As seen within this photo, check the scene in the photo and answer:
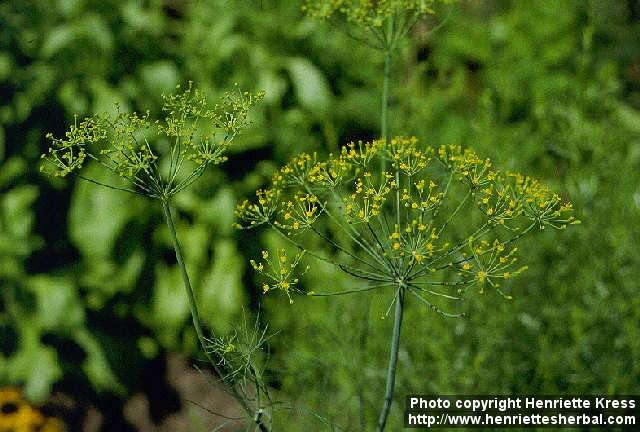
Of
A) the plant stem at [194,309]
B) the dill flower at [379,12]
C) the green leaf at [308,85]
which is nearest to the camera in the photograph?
the plant stem at [194,309]

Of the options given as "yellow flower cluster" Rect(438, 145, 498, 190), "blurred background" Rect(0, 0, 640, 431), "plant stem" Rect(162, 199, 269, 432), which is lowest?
"plant stem" Rect(162, 199, 269, 432)

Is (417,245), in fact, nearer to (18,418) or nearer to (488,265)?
(488,265)

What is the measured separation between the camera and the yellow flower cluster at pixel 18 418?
11.8ft

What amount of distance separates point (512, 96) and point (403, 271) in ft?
13.1

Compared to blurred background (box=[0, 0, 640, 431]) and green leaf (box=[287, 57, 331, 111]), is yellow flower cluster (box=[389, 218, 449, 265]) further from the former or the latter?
green leaf (box=[287, 57, 331, 111])

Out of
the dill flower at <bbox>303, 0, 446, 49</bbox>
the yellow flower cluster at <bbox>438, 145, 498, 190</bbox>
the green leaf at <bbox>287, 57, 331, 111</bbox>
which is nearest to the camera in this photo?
the yellow flower cluster at <bbox>438, 145, 498, 190</bbox>

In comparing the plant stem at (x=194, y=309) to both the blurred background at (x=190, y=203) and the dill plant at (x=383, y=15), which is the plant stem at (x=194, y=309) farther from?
the blurred background at (x=190, y=203)

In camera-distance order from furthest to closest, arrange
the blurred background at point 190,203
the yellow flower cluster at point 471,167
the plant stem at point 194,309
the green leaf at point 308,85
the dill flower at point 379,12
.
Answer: the green leaf at point 308,85 → the blurred background at point 190,203 → the dill flower at point 379,12 → the yellow flower cluster at point 471,167 → the plant stem at point 194,309

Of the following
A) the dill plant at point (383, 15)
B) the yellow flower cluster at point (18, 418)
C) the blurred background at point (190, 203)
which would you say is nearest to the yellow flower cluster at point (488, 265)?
the dill plant at point (383, 15)

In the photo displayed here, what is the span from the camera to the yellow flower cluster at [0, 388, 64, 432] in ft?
11.8

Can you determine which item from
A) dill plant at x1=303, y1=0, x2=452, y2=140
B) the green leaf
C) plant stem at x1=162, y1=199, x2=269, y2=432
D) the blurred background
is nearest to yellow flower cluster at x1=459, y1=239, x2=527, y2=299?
dill plant at x1=303, y1=0, x2=452, y2=140

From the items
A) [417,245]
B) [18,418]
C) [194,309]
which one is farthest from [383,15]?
[18,418]

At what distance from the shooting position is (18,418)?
3604 mm

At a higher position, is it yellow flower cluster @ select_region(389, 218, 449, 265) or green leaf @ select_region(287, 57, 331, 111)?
green leaf @ select_region(287, 57, 331, 111)
